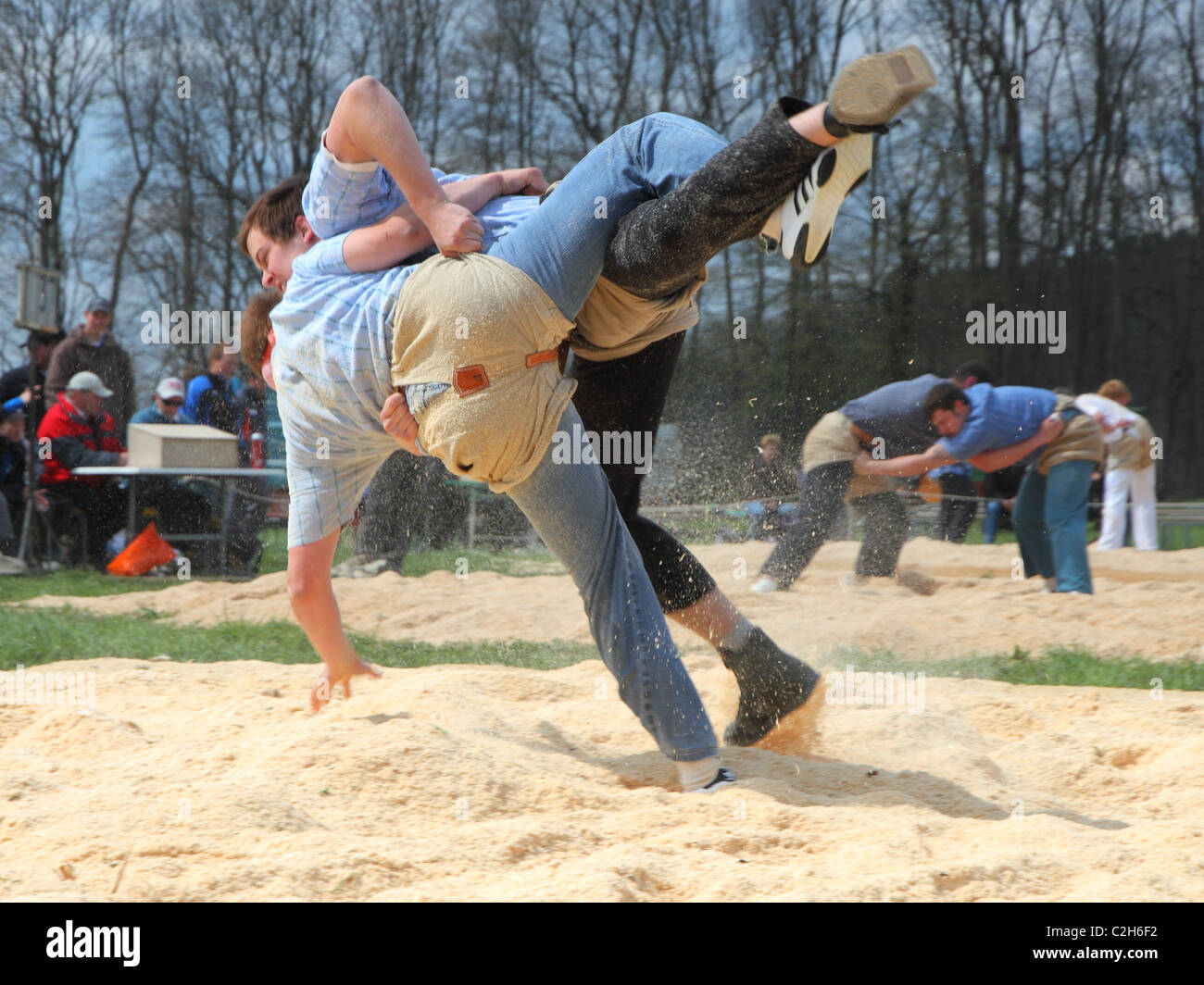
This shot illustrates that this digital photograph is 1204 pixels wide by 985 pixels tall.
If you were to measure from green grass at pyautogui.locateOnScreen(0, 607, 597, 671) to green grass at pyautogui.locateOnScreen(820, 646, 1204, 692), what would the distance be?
1.01 metres

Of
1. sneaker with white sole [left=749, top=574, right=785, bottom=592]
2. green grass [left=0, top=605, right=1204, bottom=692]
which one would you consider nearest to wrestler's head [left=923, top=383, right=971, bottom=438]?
sneaker with white sole [left=749, top=574, right=785, bottom=592]

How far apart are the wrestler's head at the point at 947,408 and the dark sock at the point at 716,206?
146 inches

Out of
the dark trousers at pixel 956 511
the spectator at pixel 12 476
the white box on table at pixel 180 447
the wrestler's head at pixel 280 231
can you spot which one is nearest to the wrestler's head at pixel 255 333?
the wrestler's head at pixel 280 231

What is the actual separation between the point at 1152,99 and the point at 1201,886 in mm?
6515

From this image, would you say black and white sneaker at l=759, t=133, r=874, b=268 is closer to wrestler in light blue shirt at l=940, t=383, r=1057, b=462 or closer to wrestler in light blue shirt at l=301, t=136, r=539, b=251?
wrestler in light blue shirt at l=301, t=136, r=539, b=251

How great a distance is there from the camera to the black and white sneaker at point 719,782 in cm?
188

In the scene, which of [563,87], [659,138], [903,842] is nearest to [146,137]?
[563,87]

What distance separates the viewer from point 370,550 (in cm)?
621

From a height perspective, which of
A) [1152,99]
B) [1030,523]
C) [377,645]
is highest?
[1152,99]

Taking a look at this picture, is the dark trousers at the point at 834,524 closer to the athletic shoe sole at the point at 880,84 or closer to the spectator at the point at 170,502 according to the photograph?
the spectator at the point at 170,502

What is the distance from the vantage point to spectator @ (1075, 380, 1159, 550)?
19.6 feet

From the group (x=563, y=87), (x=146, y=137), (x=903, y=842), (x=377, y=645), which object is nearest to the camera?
(x=903, y=842)

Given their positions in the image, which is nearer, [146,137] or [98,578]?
[98,578]
